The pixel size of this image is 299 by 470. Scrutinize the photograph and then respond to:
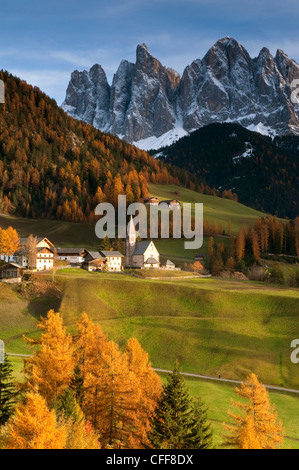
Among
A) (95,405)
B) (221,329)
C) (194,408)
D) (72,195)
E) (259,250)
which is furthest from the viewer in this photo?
(72,195)

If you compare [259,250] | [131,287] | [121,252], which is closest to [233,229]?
[259,250]

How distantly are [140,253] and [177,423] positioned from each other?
8941 centimetres

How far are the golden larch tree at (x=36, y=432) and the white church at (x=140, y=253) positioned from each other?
302 feet

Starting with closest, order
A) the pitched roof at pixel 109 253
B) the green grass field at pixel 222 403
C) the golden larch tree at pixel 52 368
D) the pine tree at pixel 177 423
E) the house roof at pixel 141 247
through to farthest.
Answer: the pine tree at pixel 177 423 → the golden larch tree at pixel 52 368 → the green grass field at pixel 222 403 → the pitched roof at pixel 109 253 → the house roof at pixel 141 247

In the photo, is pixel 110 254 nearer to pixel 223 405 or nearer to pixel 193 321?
pixel 193 321

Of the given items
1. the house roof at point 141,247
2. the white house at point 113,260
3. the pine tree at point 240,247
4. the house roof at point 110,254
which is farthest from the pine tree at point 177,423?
the pine tree at point 240,247

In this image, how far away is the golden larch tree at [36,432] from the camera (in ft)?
82.0

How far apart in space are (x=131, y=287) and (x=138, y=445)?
56.6 metres

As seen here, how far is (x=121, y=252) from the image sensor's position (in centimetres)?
12781

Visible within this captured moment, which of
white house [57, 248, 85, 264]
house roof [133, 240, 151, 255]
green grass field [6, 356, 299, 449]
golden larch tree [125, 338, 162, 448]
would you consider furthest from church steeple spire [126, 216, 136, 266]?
golden larch tree [125, 338, 162, 448]

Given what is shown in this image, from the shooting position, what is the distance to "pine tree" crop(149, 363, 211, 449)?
29.6 meters

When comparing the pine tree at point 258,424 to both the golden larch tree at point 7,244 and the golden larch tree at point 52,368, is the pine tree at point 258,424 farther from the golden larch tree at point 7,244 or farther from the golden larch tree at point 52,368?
the golden larch tree at point 7,244
